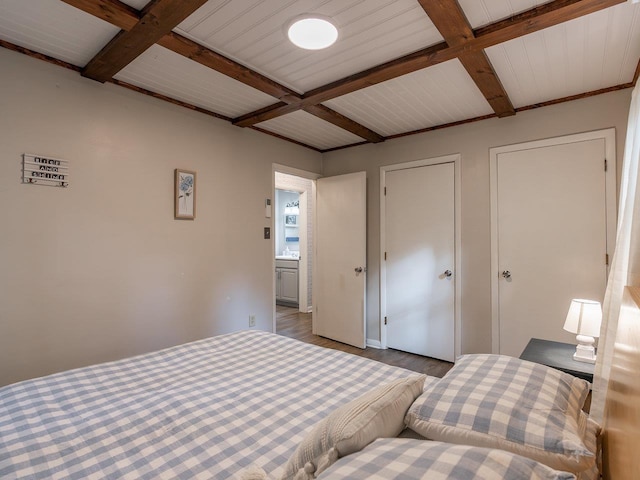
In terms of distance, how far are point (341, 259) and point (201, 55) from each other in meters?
2.63

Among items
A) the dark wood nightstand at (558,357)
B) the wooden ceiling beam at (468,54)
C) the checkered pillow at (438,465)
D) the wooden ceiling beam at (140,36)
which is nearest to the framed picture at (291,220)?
the wooden ceiling beam at (468,54)

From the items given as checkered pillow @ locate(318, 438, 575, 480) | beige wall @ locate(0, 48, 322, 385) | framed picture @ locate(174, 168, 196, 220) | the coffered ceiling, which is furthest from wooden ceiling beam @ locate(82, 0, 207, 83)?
checkered pillow @ locate(318, 438, 575, 480)

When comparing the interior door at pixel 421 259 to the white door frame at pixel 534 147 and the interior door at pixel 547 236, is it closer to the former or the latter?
the white door frame at pixel 534 147

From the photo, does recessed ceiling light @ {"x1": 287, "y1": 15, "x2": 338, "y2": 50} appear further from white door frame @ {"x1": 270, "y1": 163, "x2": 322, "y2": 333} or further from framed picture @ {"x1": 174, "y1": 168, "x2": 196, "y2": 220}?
white door frame @ {"x1": 270, "y1": 163, "x2": 322, "y2": 333}

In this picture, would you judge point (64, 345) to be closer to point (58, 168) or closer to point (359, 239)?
point (58, 168)

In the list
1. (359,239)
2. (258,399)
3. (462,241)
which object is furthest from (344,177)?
(258,399)

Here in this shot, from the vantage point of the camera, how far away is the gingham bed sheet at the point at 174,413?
3.15ft

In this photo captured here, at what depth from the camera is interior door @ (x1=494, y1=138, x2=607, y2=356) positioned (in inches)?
102

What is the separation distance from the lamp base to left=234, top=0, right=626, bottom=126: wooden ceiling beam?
5.76 ft

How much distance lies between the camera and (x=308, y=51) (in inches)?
78.1

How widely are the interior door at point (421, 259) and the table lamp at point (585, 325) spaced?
1355 mm

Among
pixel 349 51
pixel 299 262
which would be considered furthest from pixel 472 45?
pixel 299 262

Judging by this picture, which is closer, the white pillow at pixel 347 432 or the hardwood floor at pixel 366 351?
the white pillow at pixel 347 432

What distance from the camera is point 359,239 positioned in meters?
3.82
